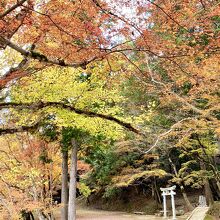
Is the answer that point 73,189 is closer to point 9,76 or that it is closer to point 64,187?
point 64,187

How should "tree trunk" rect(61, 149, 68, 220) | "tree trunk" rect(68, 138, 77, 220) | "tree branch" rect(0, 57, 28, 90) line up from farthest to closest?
"tree trunk" rect(61, 149, 68, 220)
"tree trunk" rect(68, 138, 77, 220)
"tree branch" rect(0, 57, 28, 90)

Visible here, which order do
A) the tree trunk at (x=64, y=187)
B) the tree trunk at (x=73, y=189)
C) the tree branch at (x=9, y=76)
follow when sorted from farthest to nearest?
the tree trunk at (x=64, y=187) → the tree trunk at (x=73, y=189) → the tree branch at (x=9, y=76)

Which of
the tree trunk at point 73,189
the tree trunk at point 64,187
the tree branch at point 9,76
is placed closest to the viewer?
the tree branch at point 9,76

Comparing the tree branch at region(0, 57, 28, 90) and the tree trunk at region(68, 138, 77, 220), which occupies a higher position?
the tree branch at region(0, 57, 28, 90)

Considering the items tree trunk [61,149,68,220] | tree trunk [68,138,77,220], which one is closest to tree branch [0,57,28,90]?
tree trunk [68,138,77,220]

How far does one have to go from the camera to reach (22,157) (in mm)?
11914

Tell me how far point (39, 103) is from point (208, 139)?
10695 mm

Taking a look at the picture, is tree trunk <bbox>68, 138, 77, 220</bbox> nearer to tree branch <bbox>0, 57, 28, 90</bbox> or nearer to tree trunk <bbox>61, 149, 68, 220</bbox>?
tree trunk <bbox>61, 149, 68, 220</bbox>

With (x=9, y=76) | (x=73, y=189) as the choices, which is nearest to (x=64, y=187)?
(x=73, y=189)

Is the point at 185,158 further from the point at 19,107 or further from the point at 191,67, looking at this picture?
the point at 19,107

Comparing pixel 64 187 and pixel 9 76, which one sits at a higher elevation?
pixel 9 76

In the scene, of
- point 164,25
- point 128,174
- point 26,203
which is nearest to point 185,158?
point 128,174

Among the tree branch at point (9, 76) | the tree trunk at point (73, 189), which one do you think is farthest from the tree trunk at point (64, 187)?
the tree branch at point (9, 76)

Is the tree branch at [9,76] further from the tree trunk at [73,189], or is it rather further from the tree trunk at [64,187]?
the tree trunk at [64,187]
